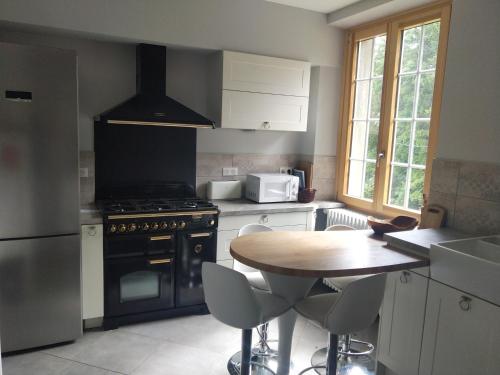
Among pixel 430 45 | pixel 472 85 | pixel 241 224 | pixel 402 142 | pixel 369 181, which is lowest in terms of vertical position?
pixel 241 224

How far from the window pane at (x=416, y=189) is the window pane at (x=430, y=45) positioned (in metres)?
0.84

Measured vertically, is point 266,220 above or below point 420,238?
below

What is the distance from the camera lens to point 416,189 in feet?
10.7

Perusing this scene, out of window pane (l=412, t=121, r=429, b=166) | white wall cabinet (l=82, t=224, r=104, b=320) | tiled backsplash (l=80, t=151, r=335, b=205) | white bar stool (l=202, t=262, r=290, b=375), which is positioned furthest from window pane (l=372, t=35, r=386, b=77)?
white wall cabinet (l=82, t=224, r=104, b=320)

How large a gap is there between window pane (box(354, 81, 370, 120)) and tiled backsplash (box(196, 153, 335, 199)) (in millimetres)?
529

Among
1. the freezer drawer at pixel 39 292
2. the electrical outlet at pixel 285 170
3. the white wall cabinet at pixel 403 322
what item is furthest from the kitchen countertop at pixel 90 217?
the white wall cabinet at pixel 403 322

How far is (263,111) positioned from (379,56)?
1174 millimetres

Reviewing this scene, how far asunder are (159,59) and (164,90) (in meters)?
0.25

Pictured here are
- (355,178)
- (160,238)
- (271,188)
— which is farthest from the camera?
(355,178)

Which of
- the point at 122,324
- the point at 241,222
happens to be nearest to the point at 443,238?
the point at 241,222

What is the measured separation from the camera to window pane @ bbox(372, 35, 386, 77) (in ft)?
11.7

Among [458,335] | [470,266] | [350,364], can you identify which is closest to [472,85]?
[470,266]

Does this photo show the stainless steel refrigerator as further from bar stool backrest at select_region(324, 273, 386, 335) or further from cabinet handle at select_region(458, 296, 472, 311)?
cabinet handle at select_region(458, 296, 472, 311)

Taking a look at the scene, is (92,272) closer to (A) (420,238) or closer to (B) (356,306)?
(B) (356,306)
